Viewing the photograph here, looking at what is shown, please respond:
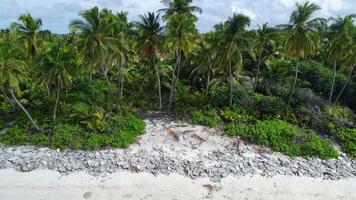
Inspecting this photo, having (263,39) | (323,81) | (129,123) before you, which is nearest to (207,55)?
(263,39)

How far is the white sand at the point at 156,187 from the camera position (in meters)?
22.5

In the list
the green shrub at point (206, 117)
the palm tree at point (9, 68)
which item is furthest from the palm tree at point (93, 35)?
the green shrub at point (206, 117)

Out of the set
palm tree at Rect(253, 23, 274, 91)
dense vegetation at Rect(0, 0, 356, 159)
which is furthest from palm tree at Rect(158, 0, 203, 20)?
palm tree at Rect(253, 23, 274, 91)

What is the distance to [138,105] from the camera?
120 feet

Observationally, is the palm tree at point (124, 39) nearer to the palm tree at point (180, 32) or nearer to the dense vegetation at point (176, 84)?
the dense vegetation at point (176, 84)

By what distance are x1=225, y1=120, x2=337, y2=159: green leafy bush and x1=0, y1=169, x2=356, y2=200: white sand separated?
3770 mm

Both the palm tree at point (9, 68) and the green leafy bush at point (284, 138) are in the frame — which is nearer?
the palm tree at point (9, 68)

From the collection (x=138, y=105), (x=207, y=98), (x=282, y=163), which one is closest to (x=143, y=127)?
(x=138, y=105)

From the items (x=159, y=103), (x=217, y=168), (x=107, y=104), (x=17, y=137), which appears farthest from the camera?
(x=159, y=103)

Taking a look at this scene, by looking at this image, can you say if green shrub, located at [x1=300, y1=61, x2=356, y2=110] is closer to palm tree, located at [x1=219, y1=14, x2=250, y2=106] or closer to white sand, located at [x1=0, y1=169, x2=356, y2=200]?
palm tree, located at [x1=219, y1=14, x2=250, y2=106]

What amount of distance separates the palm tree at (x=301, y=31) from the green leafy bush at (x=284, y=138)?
7.04m

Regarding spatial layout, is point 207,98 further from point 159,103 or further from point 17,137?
point 17,137

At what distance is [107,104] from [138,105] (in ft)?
12.9

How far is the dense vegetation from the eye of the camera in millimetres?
29344
